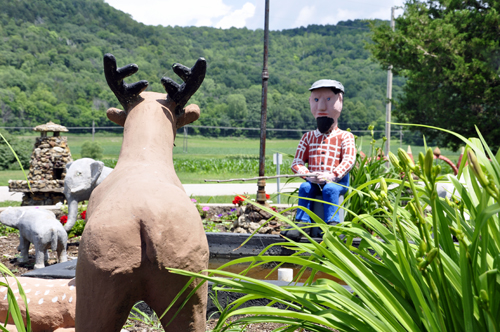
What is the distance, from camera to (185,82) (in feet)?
6.80

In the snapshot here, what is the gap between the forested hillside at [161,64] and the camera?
38031 millimetres

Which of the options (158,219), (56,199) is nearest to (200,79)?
(158,219)

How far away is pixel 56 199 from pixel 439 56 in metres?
11.8

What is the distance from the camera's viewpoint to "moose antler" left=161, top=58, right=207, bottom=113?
2.02 metres

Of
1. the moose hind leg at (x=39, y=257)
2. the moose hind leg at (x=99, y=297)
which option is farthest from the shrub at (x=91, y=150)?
the moose hind leg at (x=99, y=297)

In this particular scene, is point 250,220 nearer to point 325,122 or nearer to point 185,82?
point 325,122

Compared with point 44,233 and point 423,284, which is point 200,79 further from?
point 44,233

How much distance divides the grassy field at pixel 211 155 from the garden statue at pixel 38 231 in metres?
9.56

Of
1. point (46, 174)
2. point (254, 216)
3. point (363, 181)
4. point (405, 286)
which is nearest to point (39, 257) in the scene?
point (254, 216)

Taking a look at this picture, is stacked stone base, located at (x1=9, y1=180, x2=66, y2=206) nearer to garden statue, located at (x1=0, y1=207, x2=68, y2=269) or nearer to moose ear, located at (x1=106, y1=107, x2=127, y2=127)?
garden statue, located at (x1=0, y1=207, x2=68, y2=269)

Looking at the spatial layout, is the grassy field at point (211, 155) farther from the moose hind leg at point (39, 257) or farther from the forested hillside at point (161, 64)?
the moose hind leg at point (39, 257)

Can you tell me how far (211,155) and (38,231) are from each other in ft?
77.9

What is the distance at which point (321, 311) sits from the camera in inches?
49.6

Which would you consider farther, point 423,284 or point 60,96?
point 60,96
